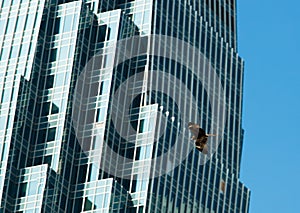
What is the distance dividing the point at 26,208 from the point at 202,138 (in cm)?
3770

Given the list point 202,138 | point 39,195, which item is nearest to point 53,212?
point 39,195

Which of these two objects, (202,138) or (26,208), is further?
(26,208)

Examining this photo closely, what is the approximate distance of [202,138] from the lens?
16938 centimetres

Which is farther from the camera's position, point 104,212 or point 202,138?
point 104,212

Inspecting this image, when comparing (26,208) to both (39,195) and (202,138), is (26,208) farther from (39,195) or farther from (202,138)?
(202,138)

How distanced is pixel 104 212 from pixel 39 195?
8.59m

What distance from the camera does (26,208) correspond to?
199m

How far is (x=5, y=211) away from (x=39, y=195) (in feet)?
16.0

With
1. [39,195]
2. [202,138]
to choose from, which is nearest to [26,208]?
[39,195]

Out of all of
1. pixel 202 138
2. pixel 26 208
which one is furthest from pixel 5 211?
pixel 202 138

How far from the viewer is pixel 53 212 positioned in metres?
200

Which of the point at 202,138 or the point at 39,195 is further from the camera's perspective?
the point at 39,195

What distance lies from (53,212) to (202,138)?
1438 inches

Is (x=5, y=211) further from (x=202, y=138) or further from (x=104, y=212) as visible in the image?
(x=202, y=138)
